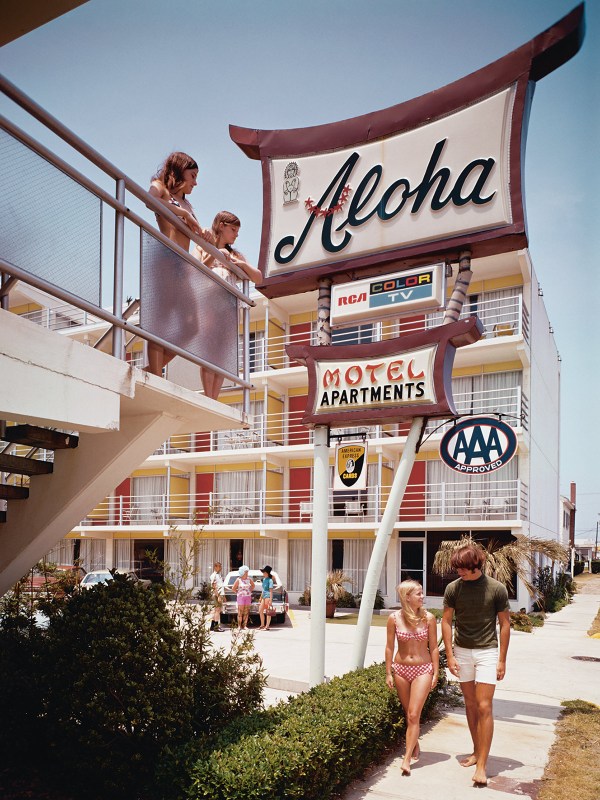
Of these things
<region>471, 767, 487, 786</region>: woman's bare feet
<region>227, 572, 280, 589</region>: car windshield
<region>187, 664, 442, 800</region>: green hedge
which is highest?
<region>187, 664, 442, 800</region>: green hedge

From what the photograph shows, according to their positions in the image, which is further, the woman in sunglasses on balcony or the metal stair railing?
the woman in sunglasses on balcony

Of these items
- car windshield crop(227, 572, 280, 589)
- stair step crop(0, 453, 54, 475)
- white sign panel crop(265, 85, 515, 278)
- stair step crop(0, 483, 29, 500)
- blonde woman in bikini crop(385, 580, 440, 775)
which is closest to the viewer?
stair step crop(0, 453, 54, 475)

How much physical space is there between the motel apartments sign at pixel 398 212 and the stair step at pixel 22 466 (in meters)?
3.94

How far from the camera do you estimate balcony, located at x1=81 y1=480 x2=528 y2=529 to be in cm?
2483

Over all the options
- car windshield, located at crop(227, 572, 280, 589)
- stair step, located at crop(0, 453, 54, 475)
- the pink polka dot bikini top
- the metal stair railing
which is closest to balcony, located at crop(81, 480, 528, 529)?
car windshield, located at crop(227, 572, 280, 589)

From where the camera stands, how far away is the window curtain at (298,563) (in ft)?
95.2

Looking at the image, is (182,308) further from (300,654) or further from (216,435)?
(216,435)

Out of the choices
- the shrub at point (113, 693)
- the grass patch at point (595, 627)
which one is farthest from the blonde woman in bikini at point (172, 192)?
the grass patch at point (595, 627)

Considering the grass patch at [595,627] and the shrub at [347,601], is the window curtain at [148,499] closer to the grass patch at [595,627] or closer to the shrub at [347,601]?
the shrub at [347,601]

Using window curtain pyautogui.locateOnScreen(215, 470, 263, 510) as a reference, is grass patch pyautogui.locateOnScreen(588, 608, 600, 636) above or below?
below

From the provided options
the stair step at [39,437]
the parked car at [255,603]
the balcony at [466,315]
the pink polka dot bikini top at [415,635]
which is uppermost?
the balcony at [466,315]

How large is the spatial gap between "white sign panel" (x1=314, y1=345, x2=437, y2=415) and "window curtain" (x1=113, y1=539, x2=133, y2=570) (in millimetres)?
25996

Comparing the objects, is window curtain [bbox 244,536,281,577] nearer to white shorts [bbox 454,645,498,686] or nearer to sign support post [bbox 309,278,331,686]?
sign support post [bbox 309,278,331,686]

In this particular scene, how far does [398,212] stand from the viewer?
8.83 metres
